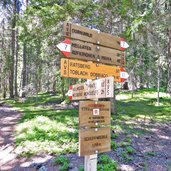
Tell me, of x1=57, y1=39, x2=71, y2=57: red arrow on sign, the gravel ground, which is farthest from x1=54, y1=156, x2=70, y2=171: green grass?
x1=57, y1=39, x2=71, y2=57: red arrow on sign

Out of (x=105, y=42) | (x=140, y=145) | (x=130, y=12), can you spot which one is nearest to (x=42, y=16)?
(x=130, y=12)

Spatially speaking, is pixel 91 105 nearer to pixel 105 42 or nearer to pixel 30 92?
pixel 105 42

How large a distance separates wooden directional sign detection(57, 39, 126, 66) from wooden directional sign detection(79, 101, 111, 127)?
27.0 inches

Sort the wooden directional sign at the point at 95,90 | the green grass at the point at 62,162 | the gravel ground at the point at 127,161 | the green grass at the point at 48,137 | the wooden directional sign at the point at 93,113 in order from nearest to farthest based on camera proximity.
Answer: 1. the wooden directional sign at the point at 95,90
2. the wooden directional sign at the point at 93,113
3. the green grass at the point at 62,162
4. the gravel ground at the point at 127,161
5. the green grass at the point at 48,137

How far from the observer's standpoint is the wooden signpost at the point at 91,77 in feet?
11.3

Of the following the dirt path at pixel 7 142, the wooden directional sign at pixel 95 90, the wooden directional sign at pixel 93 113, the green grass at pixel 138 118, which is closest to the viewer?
the wooden directional sign at pixel 95 90

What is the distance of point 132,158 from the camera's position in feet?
21.6

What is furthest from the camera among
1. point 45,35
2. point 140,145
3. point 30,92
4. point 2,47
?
point 2,47

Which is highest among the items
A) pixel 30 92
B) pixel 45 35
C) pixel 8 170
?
pixel 45 35

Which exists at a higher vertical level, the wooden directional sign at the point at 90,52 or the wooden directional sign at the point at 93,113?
the wooden directional sign at the point at 90,52

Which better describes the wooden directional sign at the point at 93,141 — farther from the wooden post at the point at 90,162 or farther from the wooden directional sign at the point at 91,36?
the wooden directional sign at the point at 91,36

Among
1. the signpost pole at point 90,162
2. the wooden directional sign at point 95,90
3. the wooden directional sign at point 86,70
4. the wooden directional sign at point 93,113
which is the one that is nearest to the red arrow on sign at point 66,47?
the wooden directional sign at point 86,70

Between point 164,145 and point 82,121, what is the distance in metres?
5.65

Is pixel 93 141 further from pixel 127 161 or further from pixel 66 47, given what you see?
pixel 127 161
